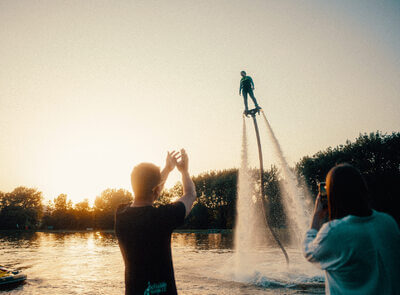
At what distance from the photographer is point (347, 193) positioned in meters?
2.31

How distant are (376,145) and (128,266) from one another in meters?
54.8

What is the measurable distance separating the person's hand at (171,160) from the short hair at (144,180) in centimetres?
56

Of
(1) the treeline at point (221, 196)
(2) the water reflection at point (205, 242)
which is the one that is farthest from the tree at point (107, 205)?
Result: (2) the water reflection at point (205, 242)

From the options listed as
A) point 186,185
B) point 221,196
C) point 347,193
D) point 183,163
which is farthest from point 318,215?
point 221,196

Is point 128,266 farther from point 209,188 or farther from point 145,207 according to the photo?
point 209,188

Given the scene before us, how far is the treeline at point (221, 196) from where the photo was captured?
46.5m

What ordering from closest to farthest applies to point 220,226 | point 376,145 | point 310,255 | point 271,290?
point 310,255, point 271,290, point 376,145, point 220,226

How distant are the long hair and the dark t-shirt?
142 cm

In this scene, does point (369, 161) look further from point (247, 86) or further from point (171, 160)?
point (171, 160)

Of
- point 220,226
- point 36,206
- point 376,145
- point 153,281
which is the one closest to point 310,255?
point 153,281

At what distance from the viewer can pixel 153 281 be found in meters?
2.57

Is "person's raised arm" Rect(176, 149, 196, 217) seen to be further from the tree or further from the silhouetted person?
the tree

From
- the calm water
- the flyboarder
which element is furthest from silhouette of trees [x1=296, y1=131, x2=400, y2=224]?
the flyboarder

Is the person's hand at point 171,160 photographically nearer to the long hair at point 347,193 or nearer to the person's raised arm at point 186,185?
the person's raised arm at point 186,185
